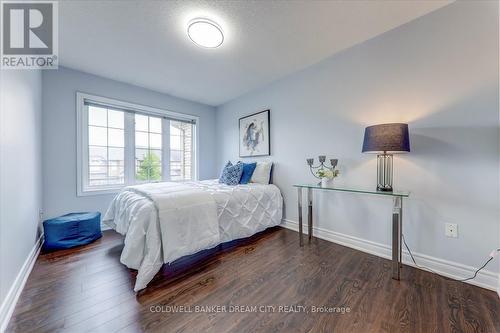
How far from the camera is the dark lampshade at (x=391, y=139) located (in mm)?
1566

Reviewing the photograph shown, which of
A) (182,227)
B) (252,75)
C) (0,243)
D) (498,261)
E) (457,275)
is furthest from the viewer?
(252,75)

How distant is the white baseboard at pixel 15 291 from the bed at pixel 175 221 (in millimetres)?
597

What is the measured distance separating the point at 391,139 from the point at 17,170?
3.02 meters

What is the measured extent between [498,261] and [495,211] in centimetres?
37

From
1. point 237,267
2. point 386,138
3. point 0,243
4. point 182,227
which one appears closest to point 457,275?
point 386,138

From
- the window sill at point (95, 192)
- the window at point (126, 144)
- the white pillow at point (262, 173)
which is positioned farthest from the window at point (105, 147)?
the white pillow at point (262, 173)

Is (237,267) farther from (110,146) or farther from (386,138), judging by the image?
(110,146)

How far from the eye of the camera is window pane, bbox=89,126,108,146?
2847mm

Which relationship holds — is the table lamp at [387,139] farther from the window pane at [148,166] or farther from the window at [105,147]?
the window at [105,147]

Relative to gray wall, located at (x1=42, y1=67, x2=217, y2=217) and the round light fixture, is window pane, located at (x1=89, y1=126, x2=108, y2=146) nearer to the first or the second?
gray wall, located at (x1=42, y1=67, x2=217, y2=217)

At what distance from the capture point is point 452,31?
5.24 feet

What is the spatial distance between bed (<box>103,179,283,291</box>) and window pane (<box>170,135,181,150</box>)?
164 centimetres

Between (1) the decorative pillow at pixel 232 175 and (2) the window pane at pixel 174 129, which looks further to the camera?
(2) the window pane at pixel 174 129

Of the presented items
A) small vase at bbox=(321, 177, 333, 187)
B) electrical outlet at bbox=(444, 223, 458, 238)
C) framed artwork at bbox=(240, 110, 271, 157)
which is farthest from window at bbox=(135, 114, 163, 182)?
electrical outlet at bbox=(444, 223, 458, 238)
